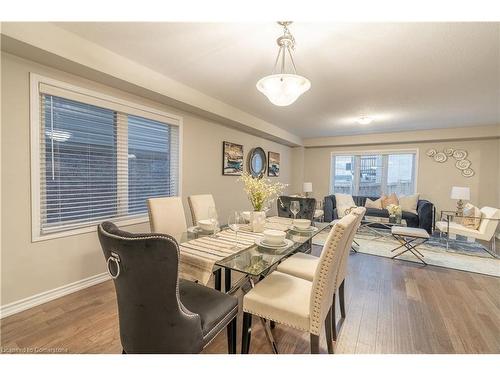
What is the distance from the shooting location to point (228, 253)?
1.57m

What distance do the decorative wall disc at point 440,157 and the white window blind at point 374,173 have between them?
0.46 m

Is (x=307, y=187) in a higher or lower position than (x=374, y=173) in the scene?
lower

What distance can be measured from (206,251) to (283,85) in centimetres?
138

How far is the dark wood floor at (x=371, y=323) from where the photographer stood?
163 centimetres

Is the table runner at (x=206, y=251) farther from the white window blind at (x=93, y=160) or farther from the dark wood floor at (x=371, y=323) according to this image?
the white window blind at (x=93, y=160)

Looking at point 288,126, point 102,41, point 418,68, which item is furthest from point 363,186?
point 102,41

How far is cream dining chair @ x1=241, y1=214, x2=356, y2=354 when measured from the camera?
125 cm

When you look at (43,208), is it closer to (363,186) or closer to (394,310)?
(394,310)

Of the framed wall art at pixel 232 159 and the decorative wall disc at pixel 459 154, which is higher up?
the decorative wall disc at pixel 459 154

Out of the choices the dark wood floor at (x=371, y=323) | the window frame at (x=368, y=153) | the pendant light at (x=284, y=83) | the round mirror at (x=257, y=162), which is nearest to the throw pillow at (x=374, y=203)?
the window frame at (x=368, y=153)

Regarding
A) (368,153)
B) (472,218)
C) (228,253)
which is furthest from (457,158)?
(228,253)

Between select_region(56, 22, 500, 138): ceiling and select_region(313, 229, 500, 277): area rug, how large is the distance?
93.1 inches

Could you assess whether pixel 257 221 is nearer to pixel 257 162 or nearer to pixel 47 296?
pixel 47 296
